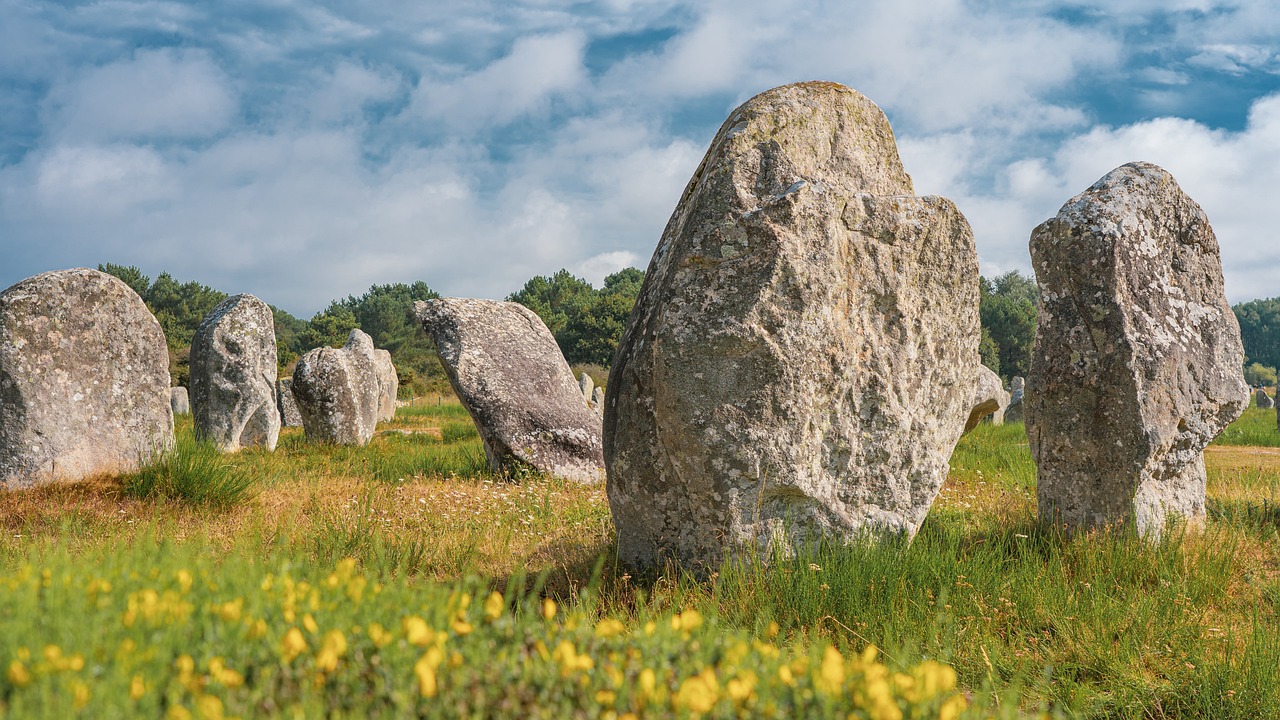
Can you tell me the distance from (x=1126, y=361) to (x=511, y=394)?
6.72 metres

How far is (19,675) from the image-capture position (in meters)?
2.22

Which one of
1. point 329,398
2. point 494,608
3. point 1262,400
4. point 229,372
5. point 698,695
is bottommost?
point 1262,400

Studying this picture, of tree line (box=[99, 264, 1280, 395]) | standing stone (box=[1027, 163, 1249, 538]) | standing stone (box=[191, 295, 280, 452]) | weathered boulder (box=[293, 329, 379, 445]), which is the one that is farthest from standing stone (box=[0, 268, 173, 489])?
tree line (box=[99, 264, 1280, 395])

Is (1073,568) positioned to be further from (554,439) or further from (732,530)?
(554,439)

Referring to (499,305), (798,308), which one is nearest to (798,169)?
(798,308)

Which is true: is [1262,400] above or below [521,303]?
below

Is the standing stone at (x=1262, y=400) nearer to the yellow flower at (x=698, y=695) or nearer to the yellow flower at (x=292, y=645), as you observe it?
the yellow flower at (x=698, y=695)

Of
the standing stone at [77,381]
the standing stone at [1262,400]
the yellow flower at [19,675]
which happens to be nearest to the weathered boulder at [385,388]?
the standing stone at [77,381]

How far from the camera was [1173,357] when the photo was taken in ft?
20.4

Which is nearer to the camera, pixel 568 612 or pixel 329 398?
pixel 568 612

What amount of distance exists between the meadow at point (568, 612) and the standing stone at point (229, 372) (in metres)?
4.52

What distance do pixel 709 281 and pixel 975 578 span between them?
7.28 ft

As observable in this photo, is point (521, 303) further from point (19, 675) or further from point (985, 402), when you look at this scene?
point (19, 675)

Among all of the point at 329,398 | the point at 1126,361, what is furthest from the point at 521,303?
the point at 1126,361
